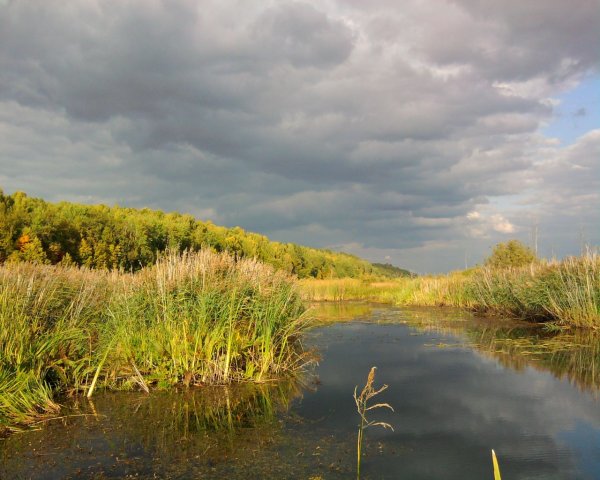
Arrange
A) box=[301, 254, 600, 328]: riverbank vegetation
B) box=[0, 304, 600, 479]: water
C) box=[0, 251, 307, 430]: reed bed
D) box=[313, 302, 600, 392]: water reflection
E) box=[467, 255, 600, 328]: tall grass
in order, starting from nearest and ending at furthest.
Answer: box=[0, 304, 600, 479]: water < box=[0, 251, 307, 430]: reed bed < box=[313, 302, 600, 392]: water reflection < box=[467, 255, 600, 328]: tall grass < box=[301, 254, 600, 328]: riverbank vegetation

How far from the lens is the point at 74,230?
34375mm

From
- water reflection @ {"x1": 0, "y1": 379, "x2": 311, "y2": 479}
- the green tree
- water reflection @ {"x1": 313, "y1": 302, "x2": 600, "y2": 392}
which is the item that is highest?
the green tree

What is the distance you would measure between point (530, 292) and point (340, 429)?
12.6 metres

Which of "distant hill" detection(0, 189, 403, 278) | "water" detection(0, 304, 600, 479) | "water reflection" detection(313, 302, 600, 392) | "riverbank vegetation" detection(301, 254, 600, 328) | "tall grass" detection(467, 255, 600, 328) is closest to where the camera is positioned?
"water" detection(0, 304, 600, 479)

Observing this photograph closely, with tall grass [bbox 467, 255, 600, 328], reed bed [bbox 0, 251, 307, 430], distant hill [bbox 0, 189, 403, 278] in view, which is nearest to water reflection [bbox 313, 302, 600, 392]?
tall grass [bbox 467, 255, 600, 328]

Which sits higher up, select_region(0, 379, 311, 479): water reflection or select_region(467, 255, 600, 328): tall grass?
select_region(467, 255, 600, 328): tall grass

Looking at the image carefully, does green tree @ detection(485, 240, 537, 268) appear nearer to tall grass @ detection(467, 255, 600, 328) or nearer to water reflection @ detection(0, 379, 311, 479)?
tall grass @ detection(467, 255, 600, 328)

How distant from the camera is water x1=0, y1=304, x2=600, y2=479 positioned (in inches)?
195

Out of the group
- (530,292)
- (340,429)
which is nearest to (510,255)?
(530,292)

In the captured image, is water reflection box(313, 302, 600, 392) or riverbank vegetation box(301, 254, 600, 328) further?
riverbank vegetation box(301, 254, 600, 328)

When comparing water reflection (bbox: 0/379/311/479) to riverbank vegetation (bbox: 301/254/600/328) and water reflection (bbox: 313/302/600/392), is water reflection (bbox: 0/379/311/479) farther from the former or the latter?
riverbank vegetation (bbox: 301/254/600/328)

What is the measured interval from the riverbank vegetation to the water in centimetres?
377

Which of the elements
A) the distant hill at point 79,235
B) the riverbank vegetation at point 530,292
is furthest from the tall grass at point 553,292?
the distant hill at point 79,235

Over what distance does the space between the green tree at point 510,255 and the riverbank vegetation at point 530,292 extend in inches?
193
